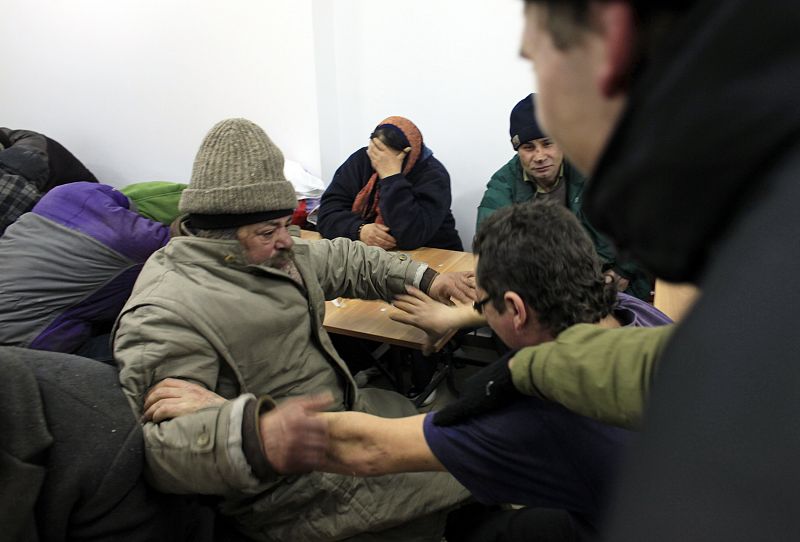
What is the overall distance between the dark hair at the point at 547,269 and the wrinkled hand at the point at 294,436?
45 centimetres

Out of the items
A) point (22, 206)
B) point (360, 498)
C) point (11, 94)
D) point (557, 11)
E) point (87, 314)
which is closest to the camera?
point (557, 11)

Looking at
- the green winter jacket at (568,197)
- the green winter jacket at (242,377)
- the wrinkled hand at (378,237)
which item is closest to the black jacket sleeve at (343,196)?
the wrinkled hand at (378,237)

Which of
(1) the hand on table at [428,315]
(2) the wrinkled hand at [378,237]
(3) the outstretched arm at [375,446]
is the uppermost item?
(3) the outstretched arm at [375,446]

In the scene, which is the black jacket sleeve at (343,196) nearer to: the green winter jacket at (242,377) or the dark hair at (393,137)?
the dark hair at (393,137)

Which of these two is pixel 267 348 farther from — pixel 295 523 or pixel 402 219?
pixel 402 219

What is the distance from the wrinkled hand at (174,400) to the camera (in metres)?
1.15

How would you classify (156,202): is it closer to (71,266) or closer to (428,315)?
(71,266)

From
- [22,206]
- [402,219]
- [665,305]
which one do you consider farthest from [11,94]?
[665,305]

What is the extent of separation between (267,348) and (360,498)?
A: 45 cm

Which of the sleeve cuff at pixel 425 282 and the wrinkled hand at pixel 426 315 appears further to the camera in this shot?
the sleeve cuff at pixel 425 282

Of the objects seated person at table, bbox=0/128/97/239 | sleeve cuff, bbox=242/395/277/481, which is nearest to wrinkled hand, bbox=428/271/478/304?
sleeve cuff, bbox=242/395/277/481

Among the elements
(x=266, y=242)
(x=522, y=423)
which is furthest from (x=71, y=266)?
(x=522, y=423)

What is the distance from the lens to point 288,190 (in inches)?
62.2

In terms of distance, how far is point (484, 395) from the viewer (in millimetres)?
1002
